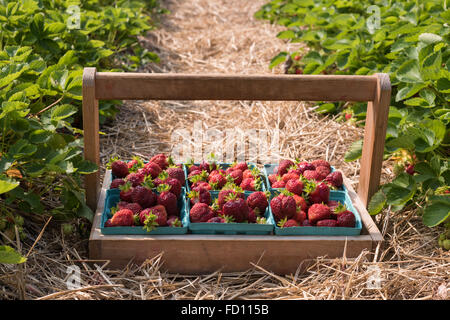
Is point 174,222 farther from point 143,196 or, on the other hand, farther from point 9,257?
point 9,257

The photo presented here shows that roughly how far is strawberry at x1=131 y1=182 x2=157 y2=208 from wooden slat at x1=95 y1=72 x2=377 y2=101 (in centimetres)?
31

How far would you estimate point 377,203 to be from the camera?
212cm

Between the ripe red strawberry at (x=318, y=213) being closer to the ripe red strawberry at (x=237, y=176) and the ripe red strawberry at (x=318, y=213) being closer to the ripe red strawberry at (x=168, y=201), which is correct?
the ripe red strawberry at (x=237, y=176)

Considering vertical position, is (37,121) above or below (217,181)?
above

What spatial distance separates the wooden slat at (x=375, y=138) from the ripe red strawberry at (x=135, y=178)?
815 mm

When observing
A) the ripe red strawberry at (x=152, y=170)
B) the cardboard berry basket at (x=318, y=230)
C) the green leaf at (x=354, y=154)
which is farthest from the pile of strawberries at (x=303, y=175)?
the ripe red strawberry at (x=152, y=170)

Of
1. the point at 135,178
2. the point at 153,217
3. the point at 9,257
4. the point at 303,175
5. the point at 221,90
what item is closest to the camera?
the point at 9,257

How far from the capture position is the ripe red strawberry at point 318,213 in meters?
2.02

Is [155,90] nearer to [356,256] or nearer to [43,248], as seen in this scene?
[43,248]

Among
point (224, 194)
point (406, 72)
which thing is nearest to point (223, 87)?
point (224, 194)

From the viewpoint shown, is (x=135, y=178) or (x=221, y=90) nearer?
(x=221, y=90)

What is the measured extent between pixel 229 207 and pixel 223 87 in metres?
0.41

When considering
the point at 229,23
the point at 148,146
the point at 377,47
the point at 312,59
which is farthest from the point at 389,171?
the point at 229,23

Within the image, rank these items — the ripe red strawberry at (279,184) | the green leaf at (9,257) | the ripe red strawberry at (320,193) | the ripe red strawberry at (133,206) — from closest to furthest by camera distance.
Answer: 1. the green leaf at (9,257)
2. the ripe red strawberry at (133,206)
3. the ripe red strawberry at (320,193)
4. the ripe red strawberry at (279,184)
